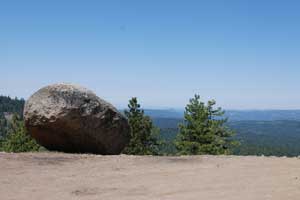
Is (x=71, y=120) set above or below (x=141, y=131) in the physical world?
above

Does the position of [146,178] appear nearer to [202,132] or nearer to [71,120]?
[71,120]

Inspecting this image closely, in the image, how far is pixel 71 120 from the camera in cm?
1777

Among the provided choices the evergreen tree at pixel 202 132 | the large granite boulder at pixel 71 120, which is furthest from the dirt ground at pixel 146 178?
the evergreen tree at pixel 202 132

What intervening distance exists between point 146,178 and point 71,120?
6779mm

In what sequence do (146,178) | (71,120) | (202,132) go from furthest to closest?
1. (202,132)
2. (71,120)
3. (146,178)

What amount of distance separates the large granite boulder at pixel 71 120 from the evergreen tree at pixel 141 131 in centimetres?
2086

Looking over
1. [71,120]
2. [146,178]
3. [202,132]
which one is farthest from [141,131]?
[146,178]

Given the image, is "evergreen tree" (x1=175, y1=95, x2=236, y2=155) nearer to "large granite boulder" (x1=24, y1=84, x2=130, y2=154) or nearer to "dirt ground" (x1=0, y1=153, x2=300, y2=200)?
"large granite boulder" (x1=24, y1=84, x2=130, y2=154)

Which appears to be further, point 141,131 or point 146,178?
point 141,131

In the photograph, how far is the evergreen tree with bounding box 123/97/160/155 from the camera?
40281 mm

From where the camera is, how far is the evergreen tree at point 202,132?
38.1m

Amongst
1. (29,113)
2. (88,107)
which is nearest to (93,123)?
(88,107)

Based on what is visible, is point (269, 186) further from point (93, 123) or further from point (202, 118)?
point (202, 118)

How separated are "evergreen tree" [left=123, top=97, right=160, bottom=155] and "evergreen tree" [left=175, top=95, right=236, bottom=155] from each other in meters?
2.89
